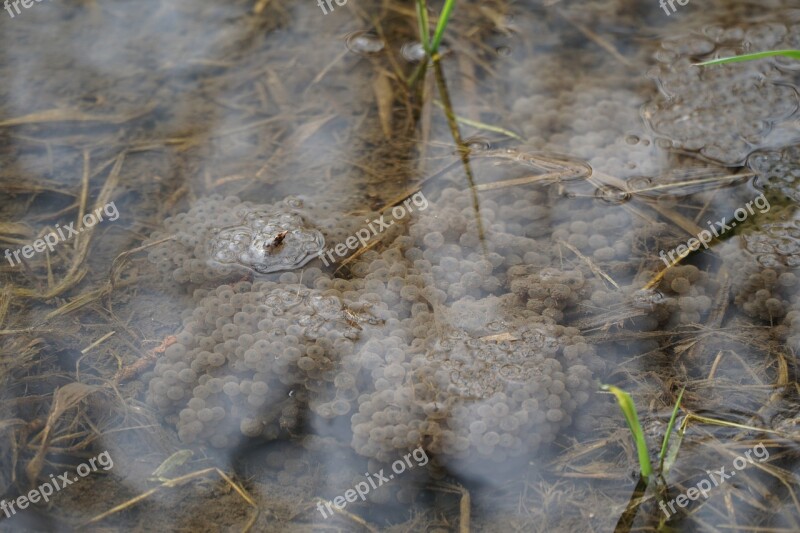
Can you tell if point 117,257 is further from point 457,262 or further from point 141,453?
point 457,262

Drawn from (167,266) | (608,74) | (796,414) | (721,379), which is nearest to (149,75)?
(167,266)

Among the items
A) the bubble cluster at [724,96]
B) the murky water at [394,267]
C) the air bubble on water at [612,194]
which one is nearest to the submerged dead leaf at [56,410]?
the murky water at [394,267]

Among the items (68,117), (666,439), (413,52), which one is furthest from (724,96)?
(68,117)

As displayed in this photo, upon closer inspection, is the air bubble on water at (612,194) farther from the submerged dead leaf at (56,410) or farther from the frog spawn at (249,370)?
the submerged dead leaf at (56,410)

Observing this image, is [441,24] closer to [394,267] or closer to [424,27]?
[424,27]

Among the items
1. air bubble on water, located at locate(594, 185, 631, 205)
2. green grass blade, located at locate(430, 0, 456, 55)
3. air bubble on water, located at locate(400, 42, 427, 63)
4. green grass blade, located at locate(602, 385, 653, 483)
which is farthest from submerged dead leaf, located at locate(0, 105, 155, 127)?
green grass blade, located at locate(602, 385, 653, 483)

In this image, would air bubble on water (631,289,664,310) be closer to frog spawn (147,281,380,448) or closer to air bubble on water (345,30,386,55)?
frog spawn (147,281,380,448)
